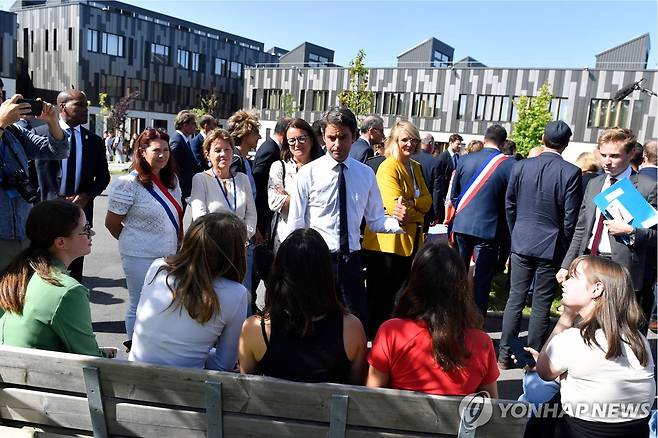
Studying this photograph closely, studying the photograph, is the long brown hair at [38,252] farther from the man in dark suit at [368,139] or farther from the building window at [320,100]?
the building window at [320,100]

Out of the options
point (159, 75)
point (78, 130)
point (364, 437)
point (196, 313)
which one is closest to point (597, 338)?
point (364, 437)

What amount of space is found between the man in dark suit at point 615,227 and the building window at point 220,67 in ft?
186

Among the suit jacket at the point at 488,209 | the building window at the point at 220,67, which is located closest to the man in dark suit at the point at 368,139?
the suit jacket at the point at 488,209

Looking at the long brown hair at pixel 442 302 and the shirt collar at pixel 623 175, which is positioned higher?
the shirt collar at pixel 623 175

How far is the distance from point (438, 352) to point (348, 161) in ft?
6.59

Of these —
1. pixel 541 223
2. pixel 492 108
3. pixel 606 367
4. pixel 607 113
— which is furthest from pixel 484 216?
pixel 492 108

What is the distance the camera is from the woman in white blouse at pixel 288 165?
4309 millimetres

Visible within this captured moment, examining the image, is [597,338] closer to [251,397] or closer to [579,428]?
[579,428]

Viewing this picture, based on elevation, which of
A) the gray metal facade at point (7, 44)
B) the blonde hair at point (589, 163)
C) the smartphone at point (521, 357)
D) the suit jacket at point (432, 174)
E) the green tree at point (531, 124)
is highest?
the gray metal facade at point (7, 44)

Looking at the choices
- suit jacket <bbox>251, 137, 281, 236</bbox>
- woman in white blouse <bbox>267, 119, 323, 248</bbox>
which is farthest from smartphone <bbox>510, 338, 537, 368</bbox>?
suit jacket <bbox>251, 137, 281, 236</bbox>

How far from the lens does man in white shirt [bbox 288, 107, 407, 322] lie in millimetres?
3760

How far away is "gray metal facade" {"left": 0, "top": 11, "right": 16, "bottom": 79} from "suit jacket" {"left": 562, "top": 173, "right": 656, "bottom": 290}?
137 feet

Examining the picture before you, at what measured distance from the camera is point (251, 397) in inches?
79.7

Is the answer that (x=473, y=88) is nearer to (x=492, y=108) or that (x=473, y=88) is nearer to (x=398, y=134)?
(x=492, y=108)
